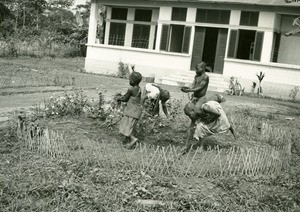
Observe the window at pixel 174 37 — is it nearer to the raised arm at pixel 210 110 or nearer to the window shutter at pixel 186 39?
the window shutter at pixel 186 39

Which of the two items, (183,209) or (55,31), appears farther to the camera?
(55,31)

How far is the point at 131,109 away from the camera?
7160mm

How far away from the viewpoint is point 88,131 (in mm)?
7684

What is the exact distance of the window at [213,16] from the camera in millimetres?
20422

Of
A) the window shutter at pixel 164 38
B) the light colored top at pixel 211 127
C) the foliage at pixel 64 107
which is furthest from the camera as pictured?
the window shutter at pixel 164 38

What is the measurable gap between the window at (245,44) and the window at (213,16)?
83 cm

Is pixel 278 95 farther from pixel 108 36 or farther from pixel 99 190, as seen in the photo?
pixel 99 190

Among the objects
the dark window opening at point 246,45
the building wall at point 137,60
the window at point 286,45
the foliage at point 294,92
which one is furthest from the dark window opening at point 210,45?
the foliage at point 294,92

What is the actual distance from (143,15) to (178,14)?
3.37m

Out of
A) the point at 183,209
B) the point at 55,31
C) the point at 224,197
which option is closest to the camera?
the point at 183,209

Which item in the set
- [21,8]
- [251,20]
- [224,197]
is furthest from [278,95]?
[21,8]

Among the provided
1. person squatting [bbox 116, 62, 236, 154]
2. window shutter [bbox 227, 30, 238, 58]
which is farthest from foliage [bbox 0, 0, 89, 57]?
person squatting [bbox 116, 62, 236, 154]

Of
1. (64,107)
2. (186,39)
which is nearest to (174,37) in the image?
(186,39)

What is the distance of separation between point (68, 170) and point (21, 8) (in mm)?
38322
